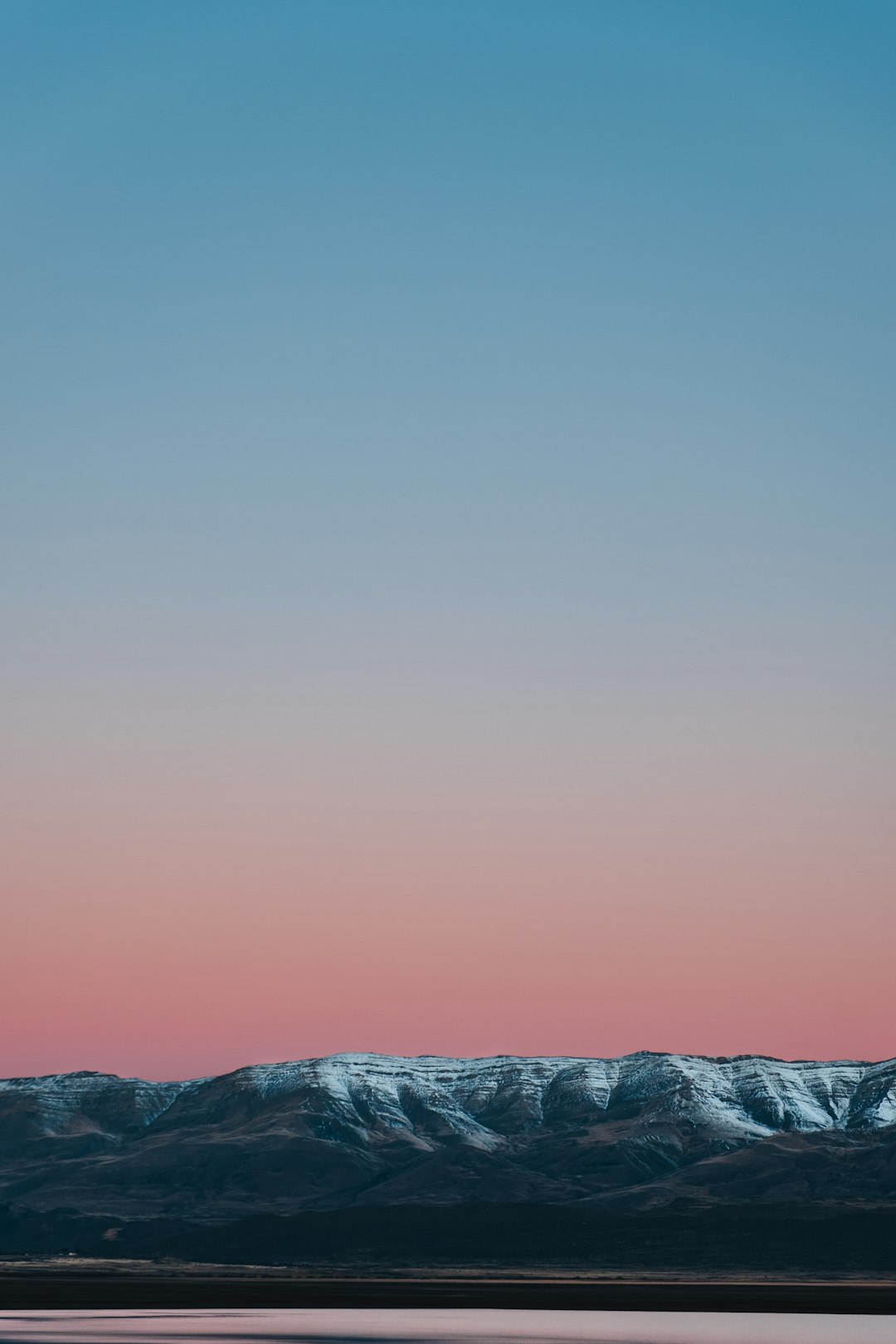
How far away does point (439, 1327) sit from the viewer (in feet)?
394

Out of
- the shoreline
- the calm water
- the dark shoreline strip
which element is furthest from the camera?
the dark shoreline strip

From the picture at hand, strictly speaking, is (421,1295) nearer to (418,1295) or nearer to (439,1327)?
(418,1295)

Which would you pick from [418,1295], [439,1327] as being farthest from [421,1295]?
[439,1327]

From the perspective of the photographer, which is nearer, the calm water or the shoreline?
the calm water

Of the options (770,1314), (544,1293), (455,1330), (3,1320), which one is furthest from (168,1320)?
(544,1293)

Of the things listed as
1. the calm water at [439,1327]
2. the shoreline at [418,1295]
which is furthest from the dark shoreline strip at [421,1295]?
the calm water at [439,1327]

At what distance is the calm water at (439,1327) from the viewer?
106 m

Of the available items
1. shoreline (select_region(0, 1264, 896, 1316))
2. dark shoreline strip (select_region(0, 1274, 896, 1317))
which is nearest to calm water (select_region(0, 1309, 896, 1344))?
shoreline (select_region(0, 1264, 896, 1316))

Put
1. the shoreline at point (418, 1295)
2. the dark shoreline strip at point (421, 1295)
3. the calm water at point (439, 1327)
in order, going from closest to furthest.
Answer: the calm water at point (439, 1327)
the shoreline at point (418, 1295)
the dark shoreline strip at point (421, 1295)

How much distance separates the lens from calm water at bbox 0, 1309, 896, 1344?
105688 millimetres

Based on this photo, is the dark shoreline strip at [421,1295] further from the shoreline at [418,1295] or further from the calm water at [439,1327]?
the calm water at [439,1327]

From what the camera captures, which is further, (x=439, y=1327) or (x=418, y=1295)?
(x=418, y=1295)

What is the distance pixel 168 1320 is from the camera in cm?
12162

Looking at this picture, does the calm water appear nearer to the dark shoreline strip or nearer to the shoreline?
the shoreline
